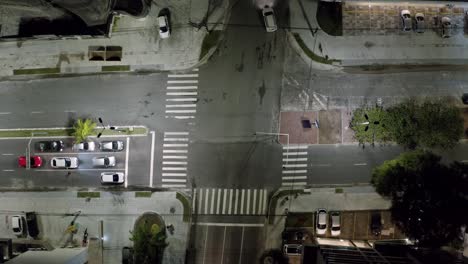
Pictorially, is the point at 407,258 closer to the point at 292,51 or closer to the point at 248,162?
the point at 248,162

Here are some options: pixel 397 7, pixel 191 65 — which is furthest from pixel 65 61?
pixel 397 7

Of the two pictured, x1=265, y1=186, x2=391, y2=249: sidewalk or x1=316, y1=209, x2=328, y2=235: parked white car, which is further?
x1=265, y1=186, x2=391, y2=249: sidewalk

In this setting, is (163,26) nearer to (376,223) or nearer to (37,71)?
(37,71)

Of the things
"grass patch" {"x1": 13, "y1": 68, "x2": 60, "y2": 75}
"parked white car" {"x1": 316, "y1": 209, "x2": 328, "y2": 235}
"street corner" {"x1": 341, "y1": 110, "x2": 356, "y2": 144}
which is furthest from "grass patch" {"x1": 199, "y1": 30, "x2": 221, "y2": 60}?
"parked white car" {"x1": 316, "y1": 209, "x2": 328, "y2": 235}

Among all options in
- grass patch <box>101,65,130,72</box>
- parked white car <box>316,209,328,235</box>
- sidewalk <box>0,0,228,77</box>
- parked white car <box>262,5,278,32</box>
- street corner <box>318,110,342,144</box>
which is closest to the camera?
parked white car <box>316,209,328,235</box>

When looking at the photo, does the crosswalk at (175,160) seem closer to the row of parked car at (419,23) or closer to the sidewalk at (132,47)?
the sidewalk at (132,47)

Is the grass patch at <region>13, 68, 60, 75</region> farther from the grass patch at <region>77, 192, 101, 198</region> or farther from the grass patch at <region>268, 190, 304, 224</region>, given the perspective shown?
the grass patch at <region>268, 190, 304, 224</region>

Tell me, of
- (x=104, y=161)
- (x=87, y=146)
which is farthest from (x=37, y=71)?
(x=104, y=161)
